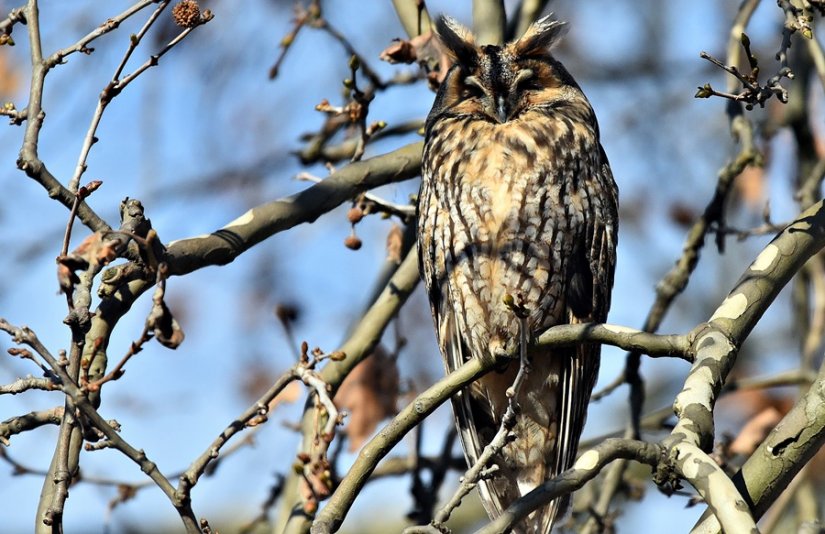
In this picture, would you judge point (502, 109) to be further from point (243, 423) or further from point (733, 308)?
point (243, 423)

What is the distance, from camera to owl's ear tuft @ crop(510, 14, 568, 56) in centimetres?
341

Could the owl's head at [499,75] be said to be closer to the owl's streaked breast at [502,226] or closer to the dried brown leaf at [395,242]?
the owl's streaked breast at [502,226]

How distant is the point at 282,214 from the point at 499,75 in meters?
1.10

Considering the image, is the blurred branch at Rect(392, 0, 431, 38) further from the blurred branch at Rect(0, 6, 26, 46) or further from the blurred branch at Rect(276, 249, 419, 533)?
the blurred branch at Rect(0, 6, 26, 46)

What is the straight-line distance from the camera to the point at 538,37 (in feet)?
11.2

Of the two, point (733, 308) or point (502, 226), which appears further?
point (502, 226)

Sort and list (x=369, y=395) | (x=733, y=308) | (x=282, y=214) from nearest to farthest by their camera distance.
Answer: (x=733, y=308) → (x=282, y=214) → (x=369, y=395)

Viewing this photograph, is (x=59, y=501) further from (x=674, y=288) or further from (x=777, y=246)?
(x=674, y=288)

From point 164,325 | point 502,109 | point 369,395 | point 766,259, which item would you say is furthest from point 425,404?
point 502,109

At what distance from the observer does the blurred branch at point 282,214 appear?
2.26 meters

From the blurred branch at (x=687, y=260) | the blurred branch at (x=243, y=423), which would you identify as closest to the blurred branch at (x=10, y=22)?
the blurred branch at (x=243, y=423)

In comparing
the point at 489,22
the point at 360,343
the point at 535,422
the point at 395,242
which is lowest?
the point at 535,422

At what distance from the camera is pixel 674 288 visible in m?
3.40

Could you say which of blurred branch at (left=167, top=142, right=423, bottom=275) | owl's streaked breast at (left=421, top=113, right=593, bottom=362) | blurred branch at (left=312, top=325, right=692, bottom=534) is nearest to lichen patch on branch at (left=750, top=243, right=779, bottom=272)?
blurred branch at (left=312, top=325, right=692, bottom=534)
